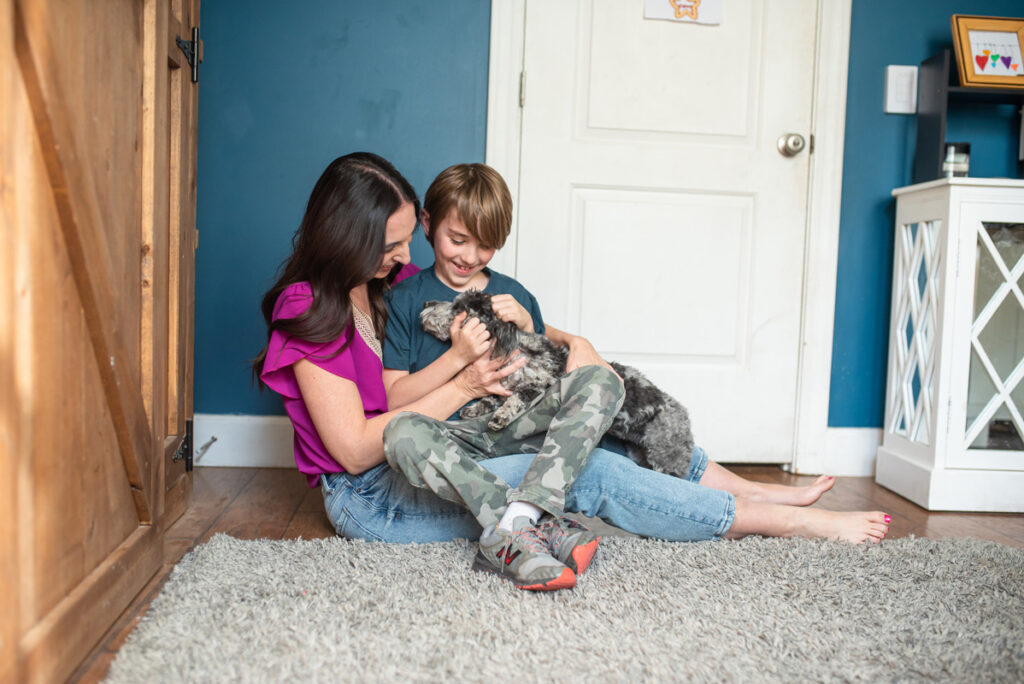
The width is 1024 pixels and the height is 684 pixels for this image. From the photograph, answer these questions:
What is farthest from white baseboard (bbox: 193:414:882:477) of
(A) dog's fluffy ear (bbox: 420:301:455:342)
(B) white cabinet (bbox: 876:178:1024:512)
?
(B) white cabinet (bbox: 876:178:1024:512)

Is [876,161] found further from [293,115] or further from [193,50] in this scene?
[193,50]

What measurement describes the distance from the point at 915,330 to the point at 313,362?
1.96 meters

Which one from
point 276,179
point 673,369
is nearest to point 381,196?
point 276,179

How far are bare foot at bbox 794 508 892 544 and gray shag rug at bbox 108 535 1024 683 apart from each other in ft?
0.20

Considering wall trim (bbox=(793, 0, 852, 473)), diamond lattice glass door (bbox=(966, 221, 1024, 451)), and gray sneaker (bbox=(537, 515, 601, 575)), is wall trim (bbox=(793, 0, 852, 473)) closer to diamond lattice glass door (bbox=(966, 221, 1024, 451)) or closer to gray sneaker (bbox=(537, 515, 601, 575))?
diamond lattice glass door (bbox=(966, 221, 1024, 451))

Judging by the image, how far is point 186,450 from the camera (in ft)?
6.56

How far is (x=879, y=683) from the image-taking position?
1117 millimetres

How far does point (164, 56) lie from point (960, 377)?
2.35 meters

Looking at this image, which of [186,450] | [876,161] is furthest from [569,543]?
[876,161]

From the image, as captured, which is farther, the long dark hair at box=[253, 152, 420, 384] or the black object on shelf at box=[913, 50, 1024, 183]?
the black object on shelf at box=[913, 50, 1024, 183]

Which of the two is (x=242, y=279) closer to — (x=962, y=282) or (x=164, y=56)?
(x=164, y=56)

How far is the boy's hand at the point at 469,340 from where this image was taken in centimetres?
164

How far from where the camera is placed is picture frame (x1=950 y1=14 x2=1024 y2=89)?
7.93 ft

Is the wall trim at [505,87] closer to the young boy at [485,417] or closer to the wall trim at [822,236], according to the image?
the young boy at [485,417]
